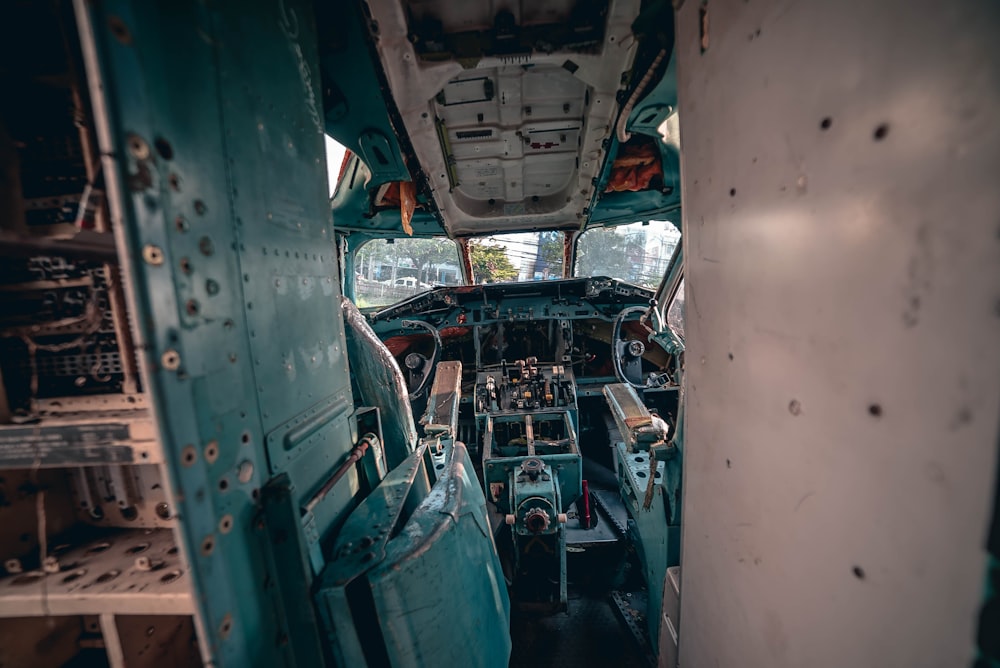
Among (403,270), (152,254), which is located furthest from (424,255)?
(152,254)

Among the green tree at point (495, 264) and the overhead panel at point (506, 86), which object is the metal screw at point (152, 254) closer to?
the overhead panel at point (506, 86)

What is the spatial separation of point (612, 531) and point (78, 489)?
3.26 m

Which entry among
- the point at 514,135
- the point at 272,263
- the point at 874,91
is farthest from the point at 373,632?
the point at 514,135

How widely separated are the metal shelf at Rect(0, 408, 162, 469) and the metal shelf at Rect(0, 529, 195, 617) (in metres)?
0.33

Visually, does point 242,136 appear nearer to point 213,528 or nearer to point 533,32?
point 213,528

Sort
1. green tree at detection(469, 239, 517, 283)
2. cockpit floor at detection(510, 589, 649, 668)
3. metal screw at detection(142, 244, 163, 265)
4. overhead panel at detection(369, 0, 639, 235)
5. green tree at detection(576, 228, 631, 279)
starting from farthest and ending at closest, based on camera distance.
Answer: green tree at detection(576, 228, 631, 279) < green tree at detection(469, 239, 517, 283) < cockpit floor at detection(510, 589, 649, 668) < overhead panel at detection(369, 0, 639, 235) < metal screw at detection(142, 244, 163, 265)

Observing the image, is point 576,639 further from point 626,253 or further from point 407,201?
point 626,253

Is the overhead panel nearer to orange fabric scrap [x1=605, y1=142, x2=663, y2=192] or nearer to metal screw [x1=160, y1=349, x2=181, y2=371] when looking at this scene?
orange fabric scrap [x1=605, y1=142, x2=663, y2=192]

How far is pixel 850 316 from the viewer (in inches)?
22.6

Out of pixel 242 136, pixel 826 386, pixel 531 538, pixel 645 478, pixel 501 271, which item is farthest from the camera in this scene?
pixel 501 271

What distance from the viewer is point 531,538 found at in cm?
260

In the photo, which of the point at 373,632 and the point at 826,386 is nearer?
the point at 826,386

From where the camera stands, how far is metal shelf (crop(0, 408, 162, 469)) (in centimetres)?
86

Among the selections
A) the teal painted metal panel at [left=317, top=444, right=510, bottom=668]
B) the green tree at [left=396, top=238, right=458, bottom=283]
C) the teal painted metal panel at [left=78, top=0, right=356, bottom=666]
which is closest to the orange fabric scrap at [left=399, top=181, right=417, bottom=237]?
the teal painted metal panel at [left=78, top=0, right=356, bottom=666]
